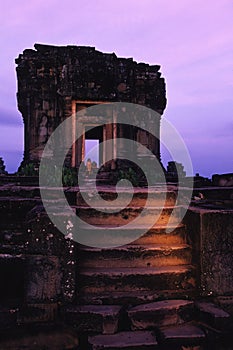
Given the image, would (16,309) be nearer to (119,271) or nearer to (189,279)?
(119,271)

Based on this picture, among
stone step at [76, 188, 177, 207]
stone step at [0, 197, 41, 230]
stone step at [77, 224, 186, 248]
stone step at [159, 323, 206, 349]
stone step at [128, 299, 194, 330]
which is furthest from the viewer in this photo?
stone step at [76, 188, 177, 207]

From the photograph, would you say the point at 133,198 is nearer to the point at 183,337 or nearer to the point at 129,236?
the point at 129,236

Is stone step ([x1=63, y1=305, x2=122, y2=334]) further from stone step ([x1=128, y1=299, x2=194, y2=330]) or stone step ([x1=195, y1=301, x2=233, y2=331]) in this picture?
stone step ([x1=195, y1=301, x2=233, y2=331])

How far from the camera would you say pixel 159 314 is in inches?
140

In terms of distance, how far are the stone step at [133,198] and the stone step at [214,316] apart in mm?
2081

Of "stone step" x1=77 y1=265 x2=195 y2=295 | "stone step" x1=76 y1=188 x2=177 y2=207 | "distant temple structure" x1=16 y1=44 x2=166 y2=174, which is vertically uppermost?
"distant temple structure" x1=16 y1=44 x2=166 y2=174

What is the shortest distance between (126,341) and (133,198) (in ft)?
8.66

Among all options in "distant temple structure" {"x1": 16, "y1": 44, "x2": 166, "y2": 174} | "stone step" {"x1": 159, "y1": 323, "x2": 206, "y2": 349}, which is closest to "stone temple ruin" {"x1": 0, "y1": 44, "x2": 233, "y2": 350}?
"stone step" {"x1": 159, "y1": 323, "x2": 206, "y2": 349}

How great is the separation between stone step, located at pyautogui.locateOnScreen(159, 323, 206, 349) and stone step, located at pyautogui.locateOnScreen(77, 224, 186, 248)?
1.42 m

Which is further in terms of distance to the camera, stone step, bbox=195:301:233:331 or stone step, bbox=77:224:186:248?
stone step, bbox=77:224:186:248

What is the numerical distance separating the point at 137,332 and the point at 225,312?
3.19 feet

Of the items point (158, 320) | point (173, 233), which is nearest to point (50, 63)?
point (173, 233)

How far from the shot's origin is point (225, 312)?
3504mm

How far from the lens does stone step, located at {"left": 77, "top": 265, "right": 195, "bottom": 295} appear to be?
4.05 meters
